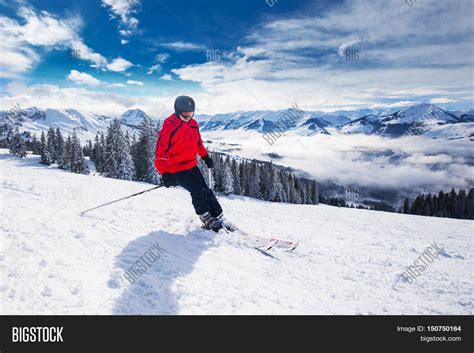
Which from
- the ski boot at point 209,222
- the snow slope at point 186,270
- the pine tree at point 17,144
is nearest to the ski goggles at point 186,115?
the ski boot at point 209,222

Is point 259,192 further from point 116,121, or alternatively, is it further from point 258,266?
point 258,266

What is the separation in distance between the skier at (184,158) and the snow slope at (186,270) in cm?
64

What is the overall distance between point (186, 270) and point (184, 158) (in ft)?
8.93

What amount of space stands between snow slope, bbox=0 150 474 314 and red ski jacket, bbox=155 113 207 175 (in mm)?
1539

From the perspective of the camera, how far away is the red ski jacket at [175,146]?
6.25 metres

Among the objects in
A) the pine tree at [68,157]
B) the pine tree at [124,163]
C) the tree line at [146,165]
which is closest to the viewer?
the pine tree at [124,163]

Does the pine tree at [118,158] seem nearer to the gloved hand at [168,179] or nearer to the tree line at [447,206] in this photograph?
the gloved hand at [168,179]

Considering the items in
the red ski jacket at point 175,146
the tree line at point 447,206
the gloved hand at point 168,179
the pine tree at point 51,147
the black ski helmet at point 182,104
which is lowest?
the tree line at point 447,206

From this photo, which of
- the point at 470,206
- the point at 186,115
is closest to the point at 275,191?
the point at 470,206

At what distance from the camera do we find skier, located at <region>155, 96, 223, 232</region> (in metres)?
6.28

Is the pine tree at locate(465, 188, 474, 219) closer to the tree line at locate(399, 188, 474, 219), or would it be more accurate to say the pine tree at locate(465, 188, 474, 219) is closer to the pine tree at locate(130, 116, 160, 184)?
the tree line at locate(399, 188, 474, 219)

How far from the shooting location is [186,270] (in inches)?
184
